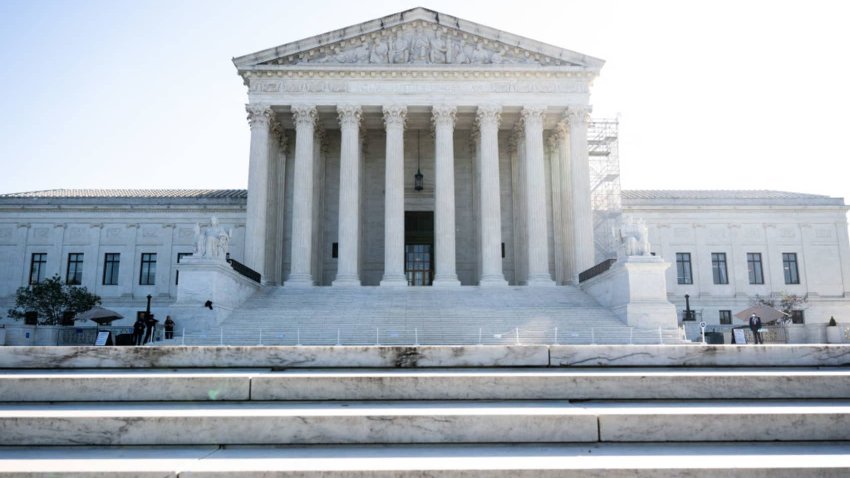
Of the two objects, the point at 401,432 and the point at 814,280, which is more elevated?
the point at 814,280

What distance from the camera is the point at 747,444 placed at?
22.6 ft

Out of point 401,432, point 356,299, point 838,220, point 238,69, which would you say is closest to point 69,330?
point 356,299

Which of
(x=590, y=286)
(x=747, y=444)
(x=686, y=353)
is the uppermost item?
(x=590, y=286)

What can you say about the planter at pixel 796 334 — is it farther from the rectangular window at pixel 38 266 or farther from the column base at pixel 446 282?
the rectangular window at pixel 38 266

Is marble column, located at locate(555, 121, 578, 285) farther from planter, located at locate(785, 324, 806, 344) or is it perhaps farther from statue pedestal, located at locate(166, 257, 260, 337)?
statue pedestal, located at locate(166, 257, 260, 337)

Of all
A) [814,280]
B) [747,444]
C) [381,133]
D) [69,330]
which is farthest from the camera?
[814,280]

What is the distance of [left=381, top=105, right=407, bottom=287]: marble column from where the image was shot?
38156 millimetres

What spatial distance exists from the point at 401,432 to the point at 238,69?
3688cm

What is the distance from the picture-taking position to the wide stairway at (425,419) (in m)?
6.19

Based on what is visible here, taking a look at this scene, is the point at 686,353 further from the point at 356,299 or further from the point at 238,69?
the point at 238,69

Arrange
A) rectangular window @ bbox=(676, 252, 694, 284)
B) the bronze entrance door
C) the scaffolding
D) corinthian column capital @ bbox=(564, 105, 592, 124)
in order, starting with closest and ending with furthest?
corinthian column capital @ bbox=(564, 105, 592, 124) < the bronze entrance door < the scaffolding < rectangular window @ bbox=(676, 252, 694, 284)

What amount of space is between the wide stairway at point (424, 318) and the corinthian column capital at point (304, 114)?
423 inches

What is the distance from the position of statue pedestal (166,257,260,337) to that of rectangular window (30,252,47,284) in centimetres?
2791

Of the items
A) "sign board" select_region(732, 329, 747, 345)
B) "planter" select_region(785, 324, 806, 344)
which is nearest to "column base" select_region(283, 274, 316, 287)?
"sign board" select_region(732, 329, 747, 345)
